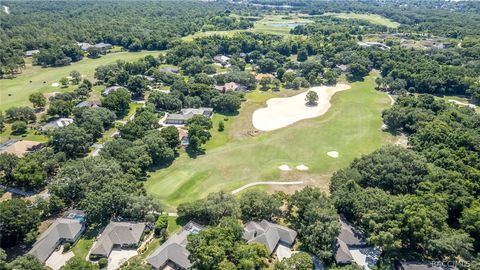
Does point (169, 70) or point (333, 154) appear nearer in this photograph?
point (333, 154)

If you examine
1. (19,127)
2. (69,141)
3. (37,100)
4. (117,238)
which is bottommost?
(117,238)

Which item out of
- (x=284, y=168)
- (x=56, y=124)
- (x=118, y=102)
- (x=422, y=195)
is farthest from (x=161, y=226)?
(x=118, y=102)

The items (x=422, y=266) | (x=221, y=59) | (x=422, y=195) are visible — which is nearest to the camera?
(x=422, y=266)

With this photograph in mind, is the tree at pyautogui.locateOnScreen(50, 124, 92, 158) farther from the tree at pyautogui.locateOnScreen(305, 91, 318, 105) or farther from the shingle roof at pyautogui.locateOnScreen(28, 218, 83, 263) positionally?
the tree at pyautogui.locateOnScreen(305, 91, 318, 105)

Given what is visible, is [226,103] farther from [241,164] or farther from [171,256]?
[171,256]

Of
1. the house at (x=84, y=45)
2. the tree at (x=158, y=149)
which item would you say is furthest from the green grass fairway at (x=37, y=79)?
the tree at (x=158, y=149)

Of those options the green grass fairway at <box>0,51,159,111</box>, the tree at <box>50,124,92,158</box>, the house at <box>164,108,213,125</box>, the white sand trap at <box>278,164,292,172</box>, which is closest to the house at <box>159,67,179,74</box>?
the green grass fairway at <box>0,51,159,111</box>
